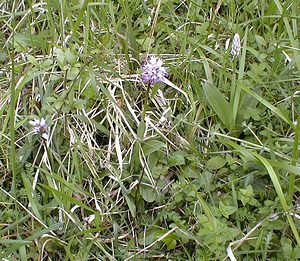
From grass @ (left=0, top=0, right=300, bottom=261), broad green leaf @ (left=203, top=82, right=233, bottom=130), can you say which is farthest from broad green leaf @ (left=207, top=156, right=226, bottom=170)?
broad green leaf @ (left=203, top=82, right=233, bottom=130)

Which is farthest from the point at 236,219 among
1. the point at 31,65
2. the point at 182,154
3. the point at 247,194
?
the point at 31,65

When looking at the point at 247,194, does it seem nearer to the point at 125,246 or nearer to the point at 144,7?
the point at 125,246

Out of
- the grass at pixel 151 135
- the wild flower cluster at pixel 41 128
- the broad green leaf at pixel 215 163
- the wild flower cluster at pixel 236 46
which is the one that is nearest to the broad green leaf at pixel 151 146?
the grass at pixel 151 135

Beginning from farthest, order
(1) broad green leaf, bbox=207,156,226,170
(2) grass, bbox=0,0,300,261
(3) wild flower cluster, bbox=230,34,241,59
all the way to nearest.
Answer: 1. (3) wild flower cluster, bbox=230,34,241,59
2. (1) broad green leaf, bbox=207,156,226,170
3. (2) grass, bbox=0,0,300,261

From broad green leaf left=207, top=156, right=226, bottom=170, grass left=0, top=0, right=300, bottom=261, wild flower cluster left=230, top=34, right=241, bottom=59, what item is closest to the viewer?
grass left=0, top=0, right=300, bottom=261

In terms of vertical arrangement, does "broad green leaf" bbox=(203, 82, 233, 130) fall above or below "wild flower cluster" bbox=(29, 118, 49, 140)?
above

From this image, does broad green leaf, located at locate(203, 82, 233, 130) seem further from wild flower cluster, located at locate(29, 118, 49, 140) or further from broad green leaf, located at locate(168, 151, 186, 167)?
wild flower cluster, located at locate(29, 118, 49, 140)

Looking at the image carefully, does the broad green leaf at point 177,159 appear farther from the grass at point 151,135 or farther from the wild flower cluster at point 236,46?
the wild flower cluster at point 236,46

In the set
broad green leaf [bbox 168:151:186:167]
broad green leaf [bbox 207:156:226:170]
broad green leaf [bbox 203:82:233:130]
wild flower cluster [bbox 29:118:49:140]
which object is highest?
broad green leaf [bbox 203:82:233:130]

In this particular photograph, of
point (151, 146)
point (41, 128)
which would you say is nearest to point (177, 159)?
point (151, 146)

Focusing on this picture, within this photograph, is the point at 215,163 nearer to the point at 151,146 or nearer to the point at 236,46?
the point at 151,146
